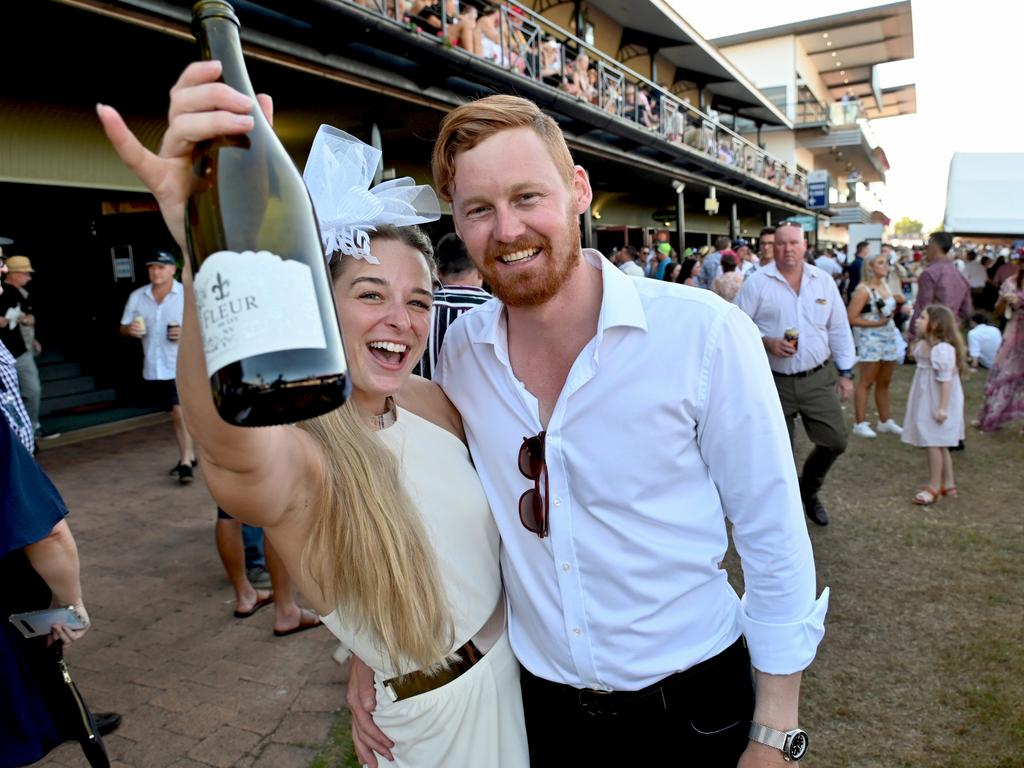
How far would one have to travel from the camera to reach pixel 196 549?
518 centimetres

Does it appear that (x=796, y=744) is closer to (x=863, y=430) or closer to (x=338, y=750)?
(x=338, y=750)

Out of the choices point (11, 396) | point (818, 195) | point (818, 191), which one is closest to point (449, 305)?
point (11, 396)

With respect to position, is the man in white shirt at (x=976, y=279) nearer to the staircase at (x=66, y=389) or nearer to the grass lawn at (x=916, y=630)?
the grass lawn at (x=916, y=630)

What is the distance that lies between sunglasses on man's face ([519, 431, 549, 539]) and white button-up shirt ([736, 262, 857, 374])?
411 cm

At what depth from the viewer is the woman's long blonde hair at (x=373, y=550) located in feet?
4.58

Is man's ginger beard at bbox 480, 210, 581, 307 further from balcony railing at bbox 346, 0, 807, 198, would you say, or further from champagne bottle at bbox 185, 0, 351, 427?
balcony railing at bbox 346, 0, 807, 198

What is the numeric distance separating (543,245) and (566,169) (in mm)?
223

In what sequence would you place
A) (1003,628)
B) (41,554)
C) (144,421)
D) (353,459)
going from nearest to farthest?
(353,459) → (41,554) → (1003,628) → (144,421)

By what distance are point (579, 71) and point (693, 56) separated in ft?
41.9

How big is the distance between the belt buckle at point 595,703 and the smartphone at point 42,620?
172 cm

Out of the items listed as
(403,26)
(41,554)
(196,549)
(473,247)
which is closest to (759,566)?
(473,247)

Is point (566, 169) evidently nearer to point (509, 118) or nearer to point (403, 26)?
point (509, 118)

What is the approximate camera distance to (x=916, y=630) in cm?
379

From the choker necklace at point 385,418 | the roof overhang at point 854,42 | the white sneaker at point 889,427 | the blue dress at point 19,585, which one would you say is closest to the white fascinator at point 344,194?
the choker necklace at point 385,418
